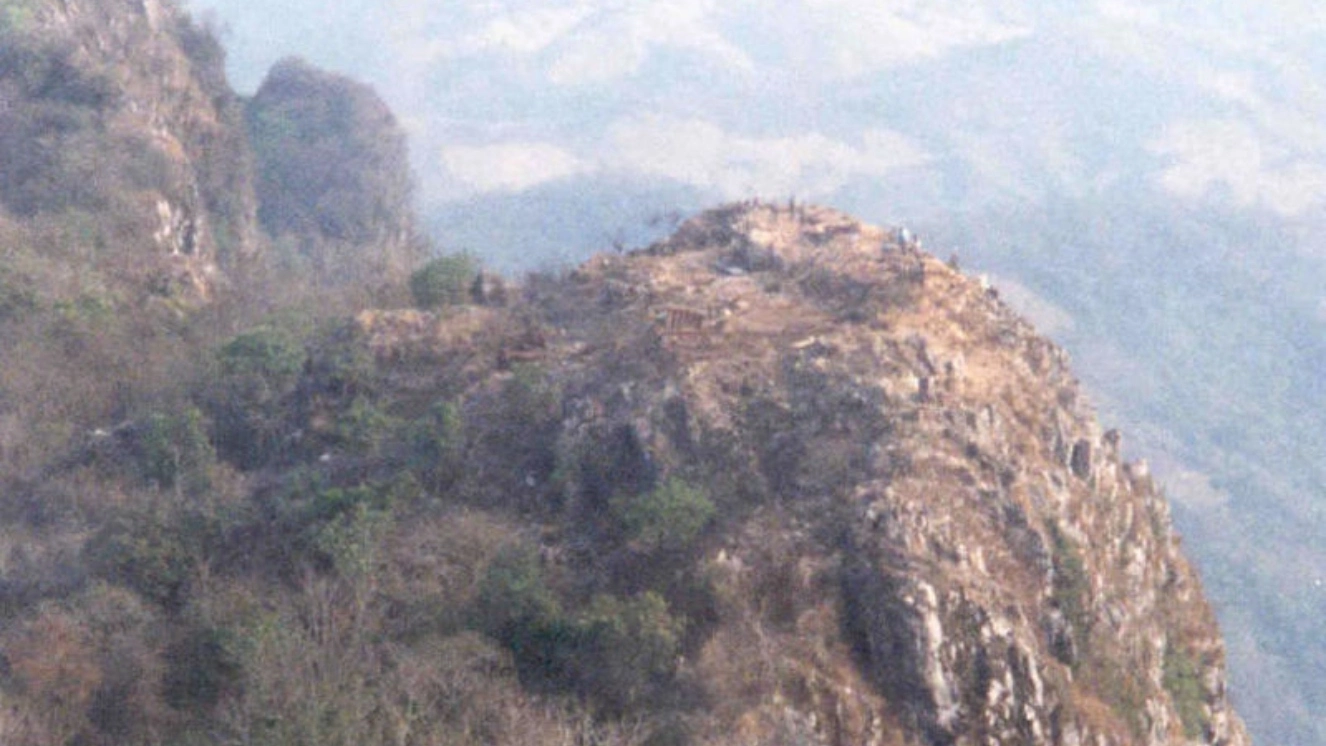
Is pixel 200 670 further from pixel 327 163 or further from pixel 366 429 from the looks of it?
pixel 327 163

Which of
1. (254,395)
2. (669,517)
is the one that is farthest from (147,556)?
(669,517)

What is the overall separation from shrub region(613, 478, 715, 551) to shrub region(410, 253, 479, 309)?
332 inches

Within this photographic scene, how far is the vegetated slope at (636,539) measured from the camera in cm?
1532

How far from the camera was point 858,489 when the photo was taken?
56.7 feet

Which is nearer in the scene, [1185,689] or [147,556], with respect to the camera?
[147,556]

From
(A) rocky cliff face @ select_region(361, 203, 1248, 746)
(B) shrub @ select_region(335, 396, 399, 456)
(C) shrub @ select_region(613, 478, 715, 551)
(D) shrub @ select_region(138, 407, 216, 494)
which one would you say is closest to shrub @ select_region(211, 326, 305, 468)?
(D) shrub @ select_region(138, 407, 216, 494)

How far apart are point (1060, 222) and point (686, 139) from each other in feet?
145

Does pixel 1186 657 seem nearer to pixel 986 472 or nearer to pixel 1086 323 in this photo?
pixel 986 472

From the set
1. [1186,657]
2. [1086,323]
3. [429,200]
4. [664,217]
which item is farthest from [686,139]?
[1186,657]

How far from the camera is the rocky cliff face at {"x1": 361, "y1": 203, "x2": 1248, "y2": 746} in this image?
51.9 feet

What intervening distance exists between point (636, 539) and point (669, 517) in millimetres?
639

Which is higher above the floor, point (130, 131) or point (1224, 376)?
point (130, 131)

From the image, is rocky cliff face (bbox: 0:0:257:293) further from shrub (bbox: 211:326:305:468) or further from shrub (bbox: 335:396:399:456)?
shrub (bbox: 335:396:399:456)

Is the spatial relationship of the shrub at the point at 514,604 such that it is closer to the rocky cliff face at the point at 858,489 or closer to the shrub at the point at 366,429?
the rocky cliff face at the point at 858,489
